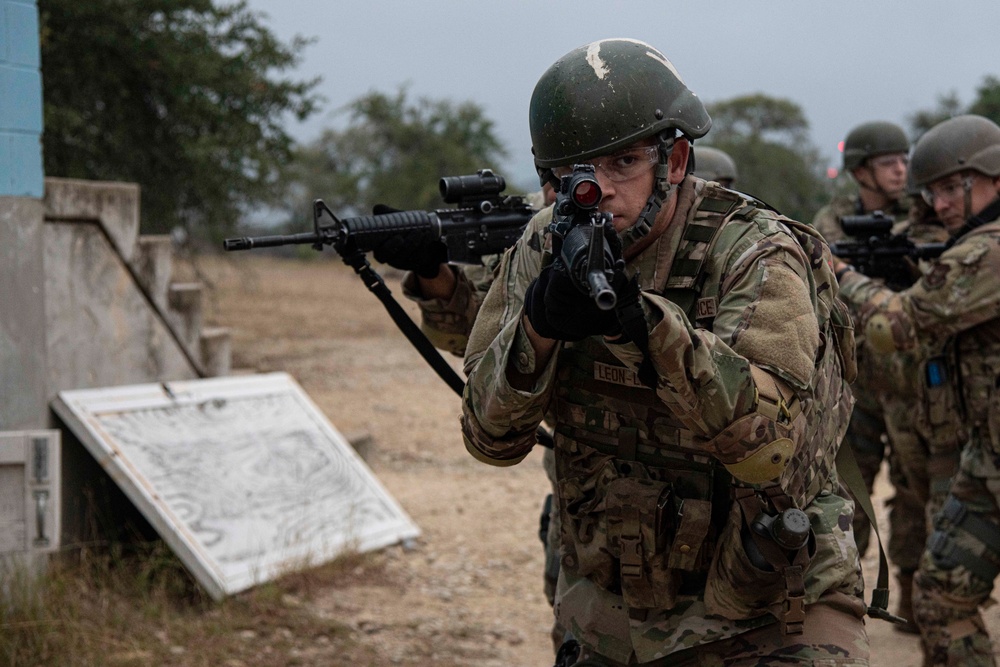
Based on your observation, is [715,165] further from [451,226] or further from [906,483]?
[451,226]

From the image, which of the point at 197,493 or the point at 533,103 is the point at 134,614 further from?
the point at 533,103

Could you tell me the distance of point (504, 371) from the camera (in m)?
2.39

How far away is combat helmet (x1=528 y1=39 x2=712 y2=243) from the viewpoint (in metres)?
2.48

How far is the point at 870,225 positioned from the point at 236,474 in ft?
11.4

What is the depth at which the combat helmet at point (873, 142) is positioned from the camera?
6227 millimetres

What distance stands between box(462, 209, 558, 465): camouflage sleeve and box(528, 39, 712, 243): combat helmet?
0.92 ft

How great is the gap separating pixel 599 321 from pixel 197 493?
13.5ft

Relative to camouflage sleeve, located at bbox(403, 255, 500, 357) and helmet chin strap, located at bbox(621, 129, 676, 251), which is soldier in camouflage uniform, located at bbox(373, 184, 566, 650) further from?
helmet chin strap, located at bbox(621, 129, 676, 251)

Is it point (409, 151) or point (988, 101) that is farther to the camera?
point (409, 151)

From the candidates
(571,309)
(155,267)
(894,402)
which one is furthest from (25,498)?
(894,402)

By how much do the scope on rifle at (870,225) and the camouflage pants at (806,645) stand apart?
3.01 meters

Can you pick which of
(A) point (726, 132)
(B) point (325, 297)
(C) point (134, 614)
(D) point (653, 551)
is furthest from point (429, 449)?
(A) point (726, 132)

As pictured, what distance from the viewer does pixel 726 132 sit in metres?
28.7

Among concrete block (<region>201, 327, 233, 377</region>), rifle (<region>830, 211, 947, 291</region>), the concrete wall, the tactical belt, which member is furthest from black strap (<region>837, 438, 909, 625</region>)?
concrete block (<region>201, 327, 233, 377</region>)
